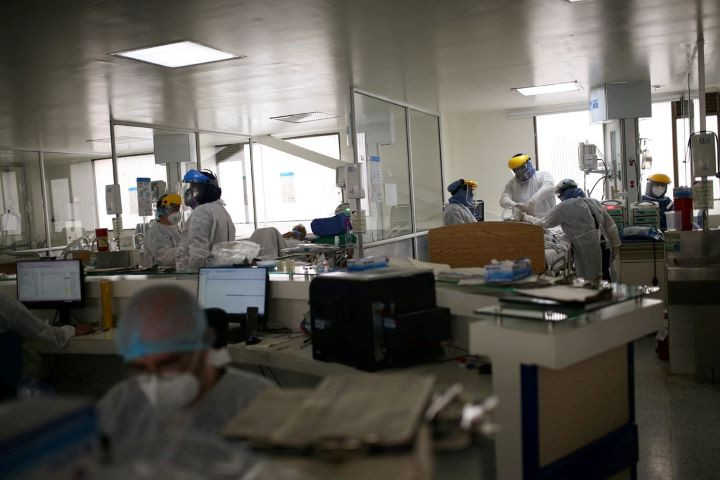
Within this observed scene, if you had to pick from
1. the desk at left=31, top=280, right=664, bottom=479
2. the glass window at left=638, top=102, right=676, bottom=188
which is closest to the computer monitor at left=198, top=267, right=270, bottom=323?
the desk at left=31, top=280, right=664, bottom=479

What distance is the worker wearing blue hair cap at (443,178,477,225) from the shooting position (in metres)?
7.06

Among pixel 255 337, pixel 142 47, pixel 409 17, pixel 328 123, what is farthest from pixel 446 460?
pixel 328 123

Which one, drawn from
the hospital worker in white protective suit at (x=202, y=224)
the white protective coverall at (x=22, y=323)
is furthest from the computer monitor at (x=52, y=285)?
the hospital worker in white protective suit at (x=202, y=224)

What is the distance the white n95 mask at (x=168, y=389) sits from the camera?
65.9 inches

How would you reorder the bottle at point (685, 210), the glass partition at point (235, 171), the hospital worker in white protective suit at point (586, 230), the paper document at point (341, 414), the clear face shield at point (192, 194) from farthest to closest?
1. the glass partition at point (235, 171)
2. the hospital worker in white protective suit at point (586, 230)
3. the clear face shield at point (192, 194)
4. the bottle at point (685, 210)
5. the paper document at point (341, 414)

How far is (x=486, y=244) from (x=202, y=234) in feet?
6.69

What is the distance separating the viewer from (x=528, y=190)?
808 centimetres

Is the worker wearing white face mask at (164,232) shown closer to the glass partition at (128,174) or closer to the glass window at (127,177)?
the glass partition at (128,174)

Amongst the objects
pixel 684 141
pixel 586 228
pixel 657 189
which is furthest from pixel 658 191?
pixel 684 141

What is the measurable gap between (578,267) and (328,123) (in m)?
5.14

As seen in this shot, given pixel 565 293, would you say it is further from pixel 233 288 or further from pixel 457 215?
pixel 457 215

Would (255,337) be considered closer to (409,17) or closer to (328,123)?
(409,17)

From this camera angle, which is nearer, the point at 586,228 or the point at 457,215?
the point at 586,228

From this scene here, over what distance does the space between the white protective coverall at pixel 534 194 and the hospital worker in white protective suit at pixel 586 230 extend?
5.11 ft
